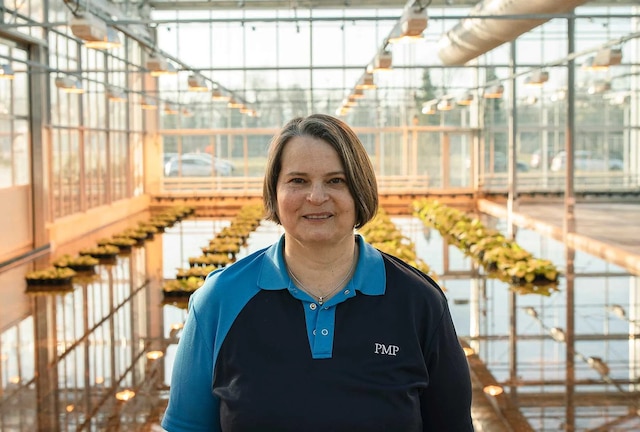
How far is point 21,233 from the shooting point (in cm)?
1647

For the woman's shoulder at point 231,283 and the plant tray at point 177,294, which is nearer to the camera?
the woman's shoulder at point 231,283

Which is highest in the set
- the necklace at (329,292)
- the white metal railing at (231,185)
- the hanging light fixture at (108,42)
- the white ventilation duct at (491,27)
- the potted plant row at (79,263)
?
the white ventilation duct at (491,27)

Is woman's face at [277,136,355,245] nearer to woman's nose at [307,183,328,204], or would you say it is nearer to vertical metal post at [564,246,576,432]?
woman's nose at [307,183,328,204]

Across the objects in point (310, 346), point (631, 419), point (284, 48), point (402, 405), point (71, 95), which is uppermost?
point (284, 48)

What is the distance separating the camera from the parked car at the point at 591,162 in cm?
3083

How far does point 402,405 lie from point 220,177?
2954 cm

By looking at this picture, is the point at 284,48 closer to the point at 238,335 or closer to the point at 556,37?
the point at 556,37

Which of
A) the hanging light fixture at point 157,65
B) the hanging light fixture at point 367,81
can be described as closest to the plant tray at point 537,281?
the hanging light fixture at point 367,81

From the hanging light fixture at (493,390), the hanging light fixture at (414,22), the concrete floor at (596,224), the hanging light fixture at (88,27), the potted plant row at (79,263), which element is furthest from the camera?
the concrete floor at (596,224)

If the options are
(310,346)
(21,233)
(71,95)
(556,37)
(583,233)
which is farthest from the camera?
(556,37)

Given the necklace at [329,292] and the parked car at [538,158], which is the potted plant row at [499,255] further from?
the parked car at [538,158]

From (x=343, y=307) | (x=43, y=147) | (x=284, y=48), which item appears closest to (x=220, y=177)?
(x=284, y=48)

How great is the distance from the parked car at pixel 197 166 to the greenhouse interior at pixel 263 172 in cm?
7

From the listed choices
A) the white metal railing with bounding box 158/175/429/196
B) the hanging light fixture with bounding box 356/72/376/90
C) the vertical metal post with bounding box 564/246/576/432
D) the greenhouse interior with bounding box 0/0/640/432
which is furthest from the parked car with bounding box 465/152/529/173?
the vertical metal post with bounding box 564/246/576/432
